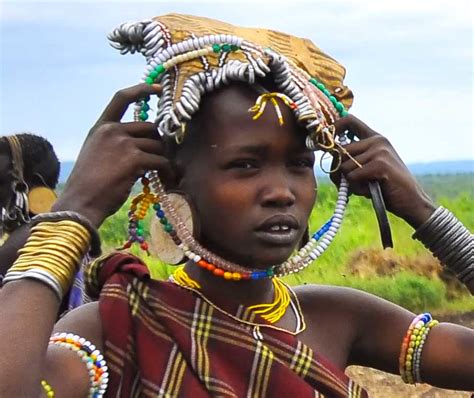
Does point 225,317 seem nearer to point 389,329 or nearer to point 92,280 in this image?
point 92,280

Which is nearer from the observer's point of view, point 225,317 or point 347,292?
point 225,317

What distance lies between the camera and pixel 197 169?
2.46 meters

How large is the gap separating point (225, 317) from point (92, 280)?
34 cm

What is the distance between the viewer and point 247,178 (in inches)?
94.3

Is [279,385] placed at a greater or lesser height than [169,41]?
lesser

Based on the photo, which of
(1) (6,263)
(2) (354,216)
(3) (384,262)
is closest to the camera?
(1) (6,263)

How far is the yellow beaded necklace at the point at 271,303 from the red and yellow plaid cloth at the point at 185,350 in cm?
5

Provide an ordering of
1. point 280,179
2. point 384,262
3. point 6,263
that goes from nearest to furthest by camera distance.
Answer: point 280,179, point 6,263, point 384,262

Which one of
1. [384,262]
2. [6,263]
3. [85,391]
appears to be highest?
[85,391]

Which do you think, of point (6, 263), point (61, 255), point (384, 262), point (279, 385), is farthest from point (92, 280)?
point (384, 262)

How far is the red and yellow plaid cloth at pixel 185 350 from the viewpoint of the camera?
239 centimetres

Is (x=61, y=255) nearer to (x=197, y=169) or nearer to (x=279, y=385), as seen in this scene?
(x=197, y=169)

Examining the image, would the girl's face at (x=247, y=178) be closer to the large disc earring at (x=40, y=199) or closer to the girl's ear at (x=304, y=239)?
the girl's ear at (x=304, y=239)

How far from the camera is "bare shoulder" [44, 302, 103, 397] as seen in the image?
2.30 m
